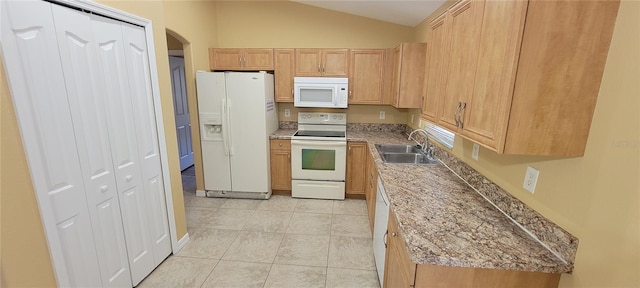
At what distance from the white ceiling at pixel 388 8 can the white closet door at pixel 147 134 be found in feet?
7.71

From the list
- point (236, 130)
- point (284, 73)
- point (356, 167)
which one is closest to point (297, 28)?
point (284, 73)

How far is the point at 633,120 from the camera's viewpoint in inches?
34.8

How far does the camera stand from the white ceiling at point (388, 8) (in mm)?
2861

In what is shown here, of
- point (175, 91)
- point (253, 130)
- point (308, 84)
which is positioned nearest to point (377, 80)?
point (308, 84)

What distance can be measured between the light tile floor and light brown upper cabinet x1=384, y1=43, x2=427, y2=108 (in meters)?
1.48

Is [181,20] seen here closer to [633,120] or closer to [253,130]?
[253,130]

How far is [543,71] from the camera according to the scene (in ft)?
3.38

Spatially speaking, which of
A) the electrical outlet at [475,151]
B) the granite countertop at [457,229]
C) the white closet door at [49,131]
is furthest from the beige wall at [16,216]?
Result: the electrical outlet at [475,151]

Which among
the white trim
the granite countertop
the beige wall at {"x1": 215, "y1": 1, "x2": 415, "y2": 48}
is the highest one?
the beige wall at {"x1": 215, "y1": 1, "x2": 415, "y2": 48}

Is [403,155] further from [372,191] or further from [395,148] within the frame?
[372,191]

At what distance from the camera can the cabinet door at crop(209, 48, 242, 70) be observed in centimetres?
374

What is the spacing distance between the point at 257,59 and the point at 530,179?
333 cm

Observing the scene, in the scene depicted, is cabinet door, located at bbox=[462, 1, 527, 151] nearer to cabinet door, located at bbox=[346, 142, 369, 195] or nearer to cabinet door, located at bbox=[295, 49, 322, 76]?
cabinet door, located at bbox=[346, 142, 369, 195]

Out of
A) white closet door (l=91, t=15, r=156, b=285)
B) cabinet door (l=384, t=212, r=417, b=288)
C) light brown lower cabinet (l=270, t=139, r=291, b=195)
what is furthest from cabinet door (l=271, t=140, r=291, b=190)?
cabinet door (l=384, t=212, r=417, b=288)
